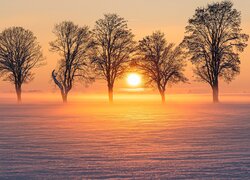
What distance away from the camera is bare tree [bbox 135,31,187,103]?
52.7m

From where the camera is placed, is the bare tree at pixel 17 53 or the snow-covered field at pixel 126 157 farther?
the bare tree at pixel 17 53

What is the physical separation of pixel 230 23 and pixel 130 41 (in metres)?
13.4

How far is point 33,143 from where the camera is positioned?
12492 mm

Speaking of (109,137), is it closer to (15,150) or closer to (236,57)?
(15,150)

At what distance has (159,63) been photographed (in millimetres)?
53469

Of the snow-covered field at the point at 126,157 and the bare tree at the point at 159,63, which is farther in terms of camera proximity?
the bare tree at the point at 159,63

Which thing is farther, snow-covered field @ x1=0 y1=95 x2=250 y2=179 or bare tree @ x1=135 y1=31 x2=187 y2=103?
bare tree @ x1=135 y1=31 x2=187 y2=103

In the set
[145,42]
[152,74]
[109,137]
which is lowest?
[109,137]

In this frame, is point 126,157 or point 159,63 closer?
point 126,157

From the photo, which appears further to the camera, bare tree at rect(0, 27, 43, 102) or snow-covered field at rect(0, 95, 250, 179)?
bare tree at rect(0, 27, 43, 102)

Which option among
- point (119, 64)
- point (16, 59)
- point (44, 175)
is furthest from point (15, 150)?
point (16, 59)

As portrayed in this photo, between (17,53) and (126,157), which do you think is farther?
(17,53)

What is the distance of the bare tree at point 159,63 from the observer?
52688mm

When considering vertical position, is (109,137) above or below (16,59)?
below
